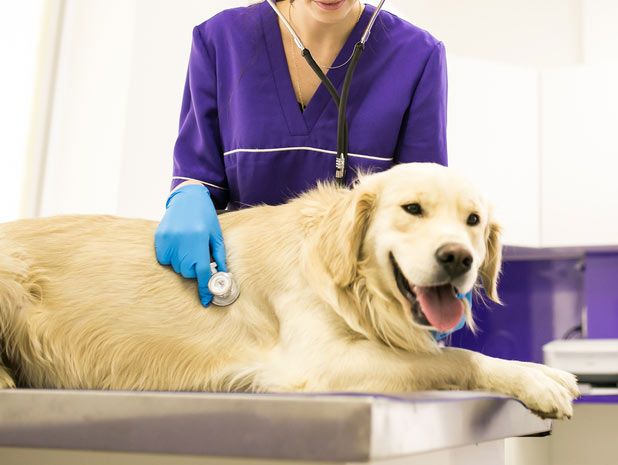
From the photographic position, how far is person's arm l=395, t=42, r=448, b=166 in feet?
5.54

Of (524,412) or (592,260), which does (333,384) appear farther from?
(592,260)

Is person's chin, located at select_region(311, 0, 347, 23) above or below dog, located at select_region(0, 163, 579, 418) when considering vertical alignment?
above

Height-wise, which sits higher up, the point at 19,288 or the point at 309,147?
the point at 309,147

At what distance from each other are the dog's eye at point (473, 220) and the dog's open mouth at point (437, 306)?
14cm

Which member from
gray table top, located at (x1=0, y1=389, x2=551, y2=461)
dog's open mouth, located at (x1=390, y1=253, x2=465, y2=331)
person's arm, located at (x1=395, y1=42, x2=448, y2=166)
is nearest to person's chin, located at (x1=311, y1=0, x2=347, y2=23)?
person's arm, located at (x1=395, y1=42, x2=448, y2=166)

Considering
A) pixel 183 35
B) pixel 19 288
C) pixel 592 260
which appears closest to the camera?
pixel 19 288

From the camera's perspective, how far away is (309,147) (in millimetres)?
1663

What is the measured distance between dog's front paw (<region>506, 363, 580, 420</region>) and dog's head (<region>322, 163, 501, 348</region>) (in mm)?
128

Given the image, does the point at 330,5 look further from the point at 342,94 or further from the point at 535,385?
the point at 535,385

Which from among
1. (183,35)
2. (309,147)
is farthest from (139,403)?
(183,35)

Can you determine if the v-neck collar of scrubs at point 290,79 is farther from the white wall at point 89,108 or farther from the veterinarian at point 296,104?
the white wall at point 89,108

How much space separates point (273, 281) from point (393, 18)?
Result: 0.80m

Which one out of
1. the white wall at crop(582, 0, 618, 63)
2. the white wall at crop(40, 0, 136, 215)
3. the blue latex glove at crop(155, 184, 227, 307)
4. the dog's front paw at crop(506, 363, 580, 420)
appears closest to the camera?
the dog's front paw at crop(506, 363, 580, 420)

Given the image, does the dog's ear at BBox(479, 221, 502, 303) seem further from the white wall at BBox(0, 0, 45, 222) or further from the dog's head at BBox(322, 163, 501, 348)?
the white wall at BBox(0, 0, 45, 222)
